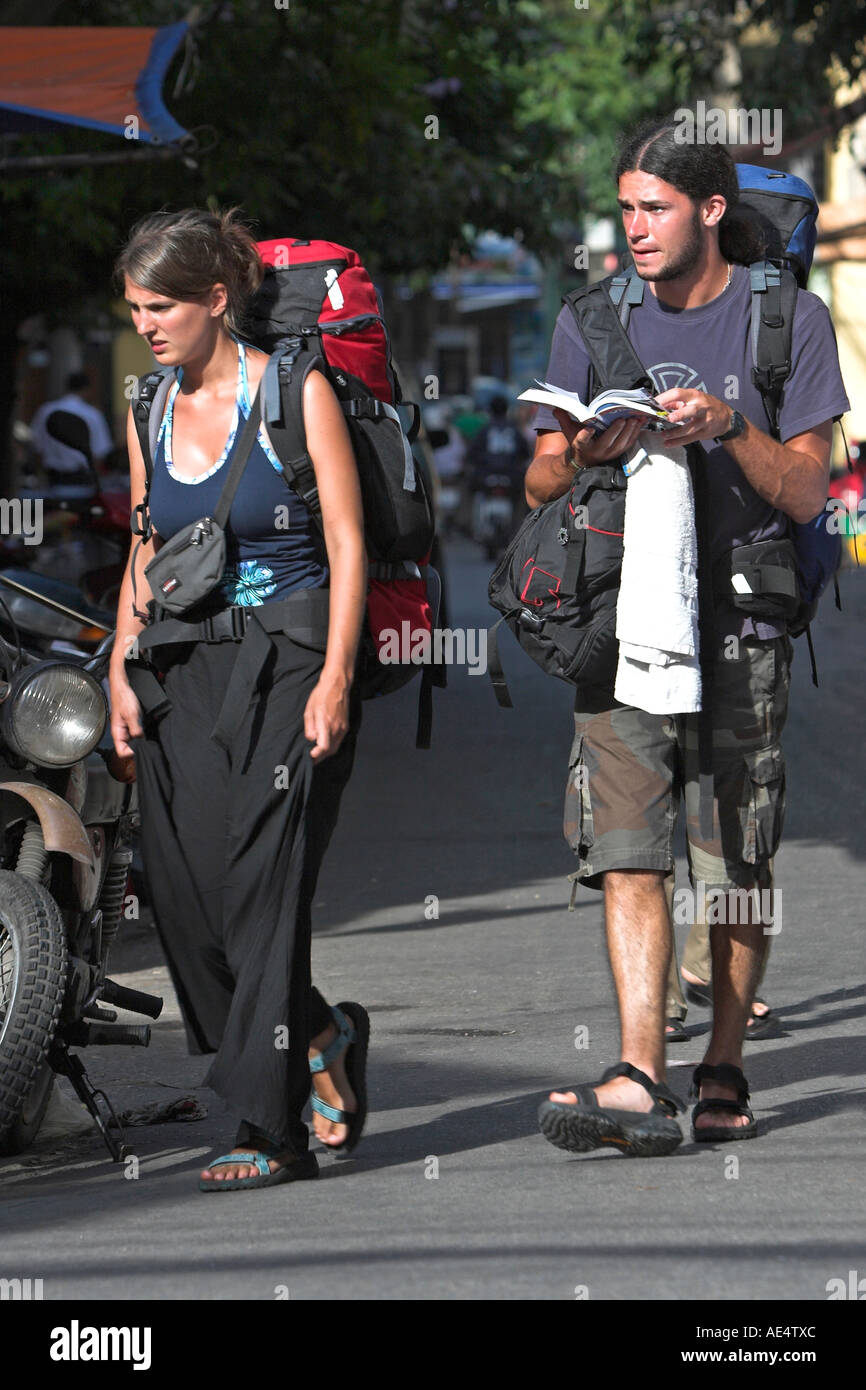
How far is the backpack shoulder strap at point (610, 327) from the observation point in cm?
473

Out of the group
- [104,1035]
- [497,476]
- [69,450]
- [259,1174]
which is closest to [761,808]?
[259,1174]

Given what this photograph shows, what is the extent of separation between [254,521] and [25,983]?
1022 mm

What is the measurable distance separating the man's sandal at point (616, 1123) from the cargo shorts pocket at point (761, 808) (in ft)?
1.73

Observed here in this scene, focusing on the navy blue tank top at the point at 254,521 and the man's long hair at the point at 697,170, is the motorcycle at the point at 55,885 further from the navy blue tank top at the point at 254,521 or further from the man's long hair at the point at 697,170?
the man's long hair at the point at 697,170

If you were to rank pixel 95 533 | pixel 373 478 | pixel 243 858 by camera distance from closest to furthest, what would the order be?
1. pixel 243 858
2. pixel 373 478
3. pixel 95 533

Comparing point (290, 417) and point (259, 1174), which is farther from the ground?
point (290, 417)

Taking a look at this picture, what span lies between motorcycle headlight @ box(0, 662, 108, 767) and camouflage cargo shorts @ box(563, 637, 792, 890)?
108 cm

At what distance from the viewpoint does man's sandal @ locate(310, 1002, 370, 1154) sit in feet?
15.5

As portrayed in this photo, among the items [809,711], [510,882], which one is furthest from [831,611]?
[510,882]

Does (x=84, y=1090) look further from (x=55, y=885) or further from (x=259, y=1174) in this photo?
(x=259, y=1174)

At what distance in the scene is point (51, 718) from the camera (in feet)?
16.6

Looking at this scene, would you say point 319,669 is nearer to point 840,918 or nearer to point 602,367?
point 602,367

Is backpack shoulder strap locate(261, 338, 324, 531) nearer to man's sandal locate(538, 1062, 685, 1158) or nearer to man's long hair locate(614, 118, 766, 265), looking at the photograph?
man's long hair locate(614, 118, 766, 265)

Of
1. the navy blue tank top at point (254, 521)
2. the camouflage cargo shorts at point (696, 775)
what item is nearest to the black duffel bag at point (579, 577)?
the camouflage cargo shorts at point (696, 775)
